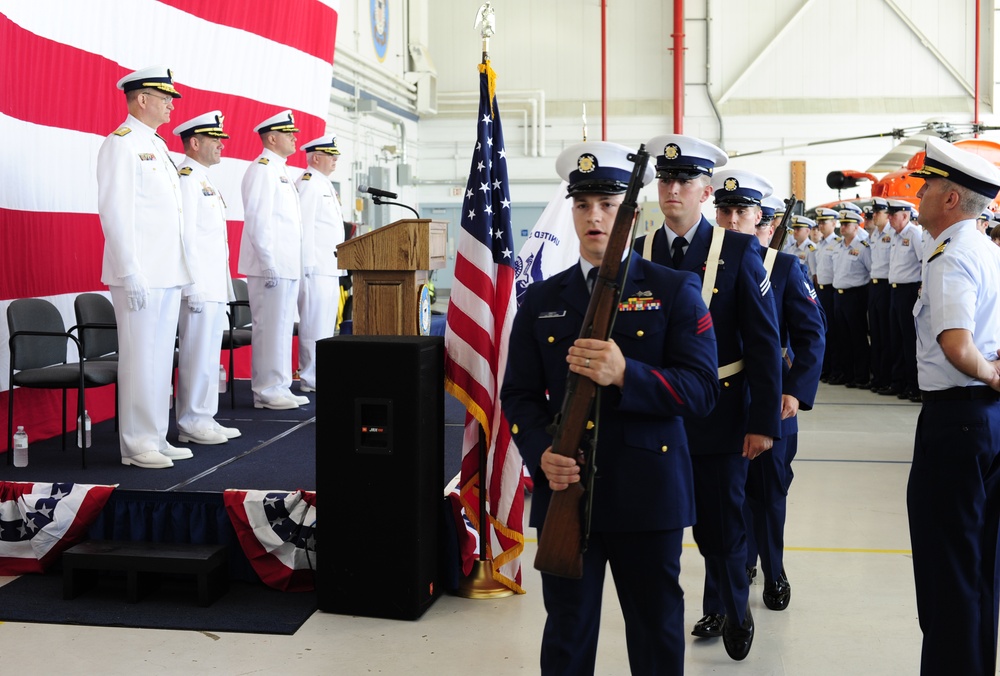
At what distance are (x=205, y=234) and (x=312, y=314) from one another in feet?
5.36

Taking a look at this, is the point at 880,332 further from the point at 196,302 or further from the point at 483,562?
the point at 483,562

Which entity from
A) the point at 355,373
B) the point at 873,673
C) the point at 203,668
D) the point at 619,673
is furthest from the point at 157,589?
the point at 873,673

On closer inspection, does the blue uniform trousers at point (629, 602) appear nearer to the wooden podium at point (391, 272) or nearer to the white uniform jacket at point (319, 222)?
the wooden podium at point (391, 272)

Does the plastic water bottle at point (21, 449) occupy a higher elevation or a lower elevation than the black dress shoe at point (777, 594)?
higher

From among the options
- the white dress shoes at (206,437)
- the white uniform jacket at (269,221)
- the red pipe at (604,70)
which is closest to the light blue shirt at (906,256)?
the white uniform jacket at (269,221)

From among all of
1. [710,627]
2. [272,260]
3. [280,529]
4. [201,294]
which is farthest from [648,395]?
[272,260]

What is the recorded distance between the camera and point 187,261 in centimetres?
478

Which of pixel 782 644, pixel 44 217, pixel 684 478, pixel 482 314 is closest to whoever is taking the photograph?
pixel 684 478

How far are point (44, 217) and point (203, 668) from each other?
9.87 ft

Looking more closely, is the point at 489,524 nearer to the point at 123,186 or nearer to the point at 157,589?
the point at 157,589

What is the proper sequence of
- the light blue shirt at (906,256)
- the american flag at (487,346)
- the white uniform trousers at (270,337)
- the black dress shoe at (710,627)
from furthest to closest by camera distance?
the light blue shirt at (906,256), the white uniform trousers at (270,337), the american flag at (487,346), the black dress shoe at (710,627)

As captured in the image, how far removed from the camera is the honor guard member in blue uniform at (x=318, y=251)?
6727 mm

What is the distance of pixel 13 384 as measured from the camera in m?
4.61

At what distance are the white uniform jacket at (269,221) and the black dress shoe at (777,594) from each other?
3510 mm
